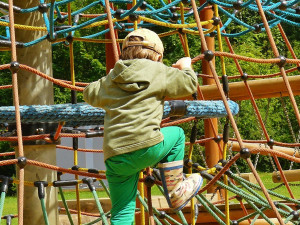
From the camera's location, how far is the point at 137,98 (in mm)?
2061

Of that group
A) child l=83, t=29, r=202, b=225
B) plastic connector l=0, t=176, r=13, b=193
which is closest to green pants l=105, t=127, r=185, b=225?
child l=83, t=29, r=202, b=225

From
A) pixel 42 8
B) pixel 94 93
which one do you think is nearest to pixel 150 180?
pixel 94 93

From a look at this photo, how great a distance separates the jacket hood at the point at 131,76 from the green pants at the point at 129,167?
0.18 m

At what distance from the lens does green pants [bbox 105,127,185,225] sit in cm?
206

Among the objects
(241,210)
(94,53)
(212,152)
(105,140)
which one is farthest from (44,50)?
(94,53)

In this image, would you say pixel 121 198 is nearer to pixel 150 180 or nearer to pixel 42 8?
pixel 150 180

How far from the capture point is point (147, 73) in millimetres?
2053

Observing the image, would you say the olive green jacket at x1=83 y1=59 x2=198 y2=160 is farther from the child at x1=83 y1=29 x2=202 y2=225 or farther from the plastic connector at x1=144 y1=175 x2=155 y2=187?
the plastic connector at x1=144 y1=175 x2=155 y2=187

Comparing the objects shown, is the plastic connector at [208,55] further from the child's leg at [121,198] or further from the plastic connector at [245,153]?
the child's leg at [121,198]

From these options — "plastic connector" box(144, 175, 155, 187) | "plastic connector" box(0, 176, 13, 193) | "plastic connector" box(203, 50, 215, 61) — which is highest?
"plastic connector" box(203, 50, 215, 61)

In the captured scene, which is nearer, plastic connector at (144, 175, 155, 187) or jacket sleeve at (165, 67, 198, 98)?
jacket sleeve at (165, 67, 198, 98)

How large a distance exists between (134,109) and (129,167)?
0.17 meters

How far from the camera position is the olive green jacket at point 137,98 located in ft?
6.73

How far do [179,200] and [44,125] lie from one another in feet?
2.99
